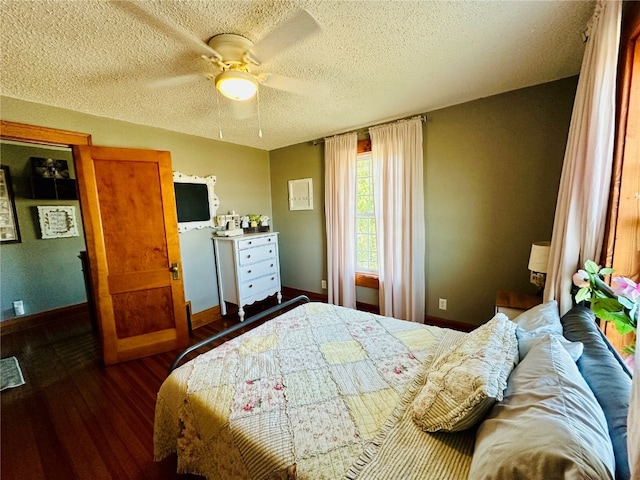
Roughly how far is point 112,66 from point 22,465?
247 centimetres

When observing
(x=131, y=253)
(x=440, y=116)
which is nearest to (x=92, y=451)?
(x=131, y=253)

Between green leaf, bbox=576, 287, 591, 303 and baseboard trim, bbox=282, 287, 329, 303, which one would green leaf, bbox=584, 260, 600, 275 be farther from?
baseboard trim, bbox=282, 287, 329, 303

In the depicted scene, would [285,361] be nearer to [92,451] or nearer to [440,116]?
[92,451]

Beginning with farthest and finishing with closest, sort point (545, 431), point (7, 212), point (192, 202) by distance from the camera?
point (7, 212), point (192, 202), point (545, 431)

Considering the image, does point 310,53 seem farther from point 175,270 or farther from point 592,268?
point 175,270

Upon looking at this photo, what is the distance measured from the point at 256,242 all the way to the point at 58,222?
302cm

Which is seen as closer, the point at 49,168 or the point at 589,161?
the point at 589,161

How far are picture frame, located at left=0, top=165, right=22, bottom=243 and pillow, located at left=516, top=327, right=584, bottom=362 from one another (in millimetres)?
5411

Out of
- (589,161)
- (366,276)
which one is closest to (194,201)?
(366,276)

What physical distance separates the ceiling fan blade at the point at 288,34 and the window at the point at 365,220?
1941 mm

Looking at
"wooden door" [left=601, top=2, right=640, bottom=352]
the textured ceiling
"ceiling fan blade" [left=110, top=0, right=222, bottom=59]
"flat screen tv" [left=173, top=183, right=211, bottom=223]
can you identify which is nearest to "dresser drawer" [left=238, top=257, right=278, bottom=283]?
"flat screen tv" [left=173, top=183, right=211, bottom=223]

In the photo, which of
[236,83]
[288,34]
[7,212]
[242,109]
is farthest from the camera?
[7,212]

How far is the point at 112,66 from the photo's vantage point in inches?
65.0

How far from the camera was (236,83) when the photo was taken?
1.55 meters
